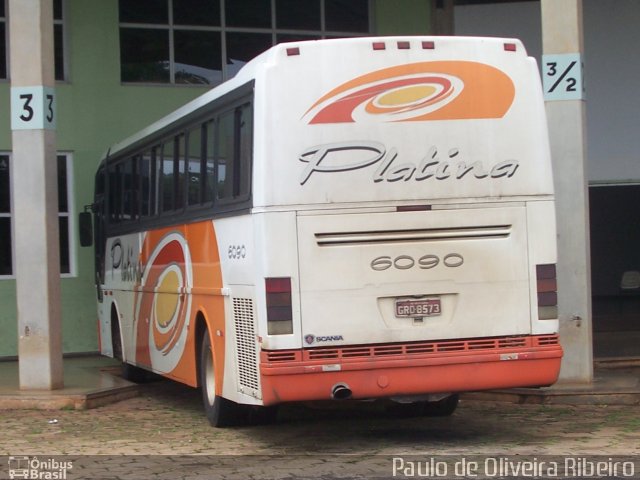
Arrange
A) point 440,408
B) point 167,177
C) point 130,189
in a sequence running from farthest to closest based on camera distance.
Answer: point 130,189, point 167,177, point 440,408

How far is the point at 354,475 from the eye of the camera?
847 cm

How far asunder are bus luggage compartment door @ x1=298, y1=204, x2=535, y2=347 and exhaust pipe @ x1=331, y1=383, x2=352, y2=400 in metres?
0.34

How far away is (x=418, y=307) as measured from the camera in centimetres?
949

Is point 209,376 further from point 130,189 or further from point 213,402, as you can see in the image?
point 130,189

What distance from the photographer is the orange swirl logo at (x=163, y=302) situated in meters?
12.0

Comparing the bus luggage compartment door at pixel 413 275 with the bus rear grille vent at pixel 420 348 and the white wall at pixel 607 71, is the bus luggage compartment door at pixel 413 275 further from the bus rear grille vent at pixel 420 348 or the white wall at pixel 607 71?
the white wall at pixel 607 71

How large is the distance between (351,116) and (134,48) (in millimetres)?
A: 9966

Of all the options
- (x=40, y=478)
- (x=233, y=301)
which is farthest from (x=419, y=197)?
(x=40, y=478)

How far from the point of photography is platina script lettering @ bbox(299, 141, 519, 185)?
9344 mm

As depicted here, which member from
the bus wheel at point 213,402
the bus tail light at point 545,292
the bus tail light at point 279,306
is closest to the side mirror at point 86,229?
the bus wheel at point 213,402

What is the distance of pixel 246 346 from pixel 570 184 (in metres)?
4.82

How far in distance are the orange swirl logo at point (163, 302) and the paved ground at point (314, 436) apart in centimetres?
71

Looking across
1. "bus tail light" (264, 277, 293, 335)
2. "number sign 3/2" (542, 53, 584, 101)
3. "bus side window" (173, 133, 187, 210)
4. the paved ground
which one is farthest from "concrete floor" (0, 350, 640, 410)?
"bus tail light" (264, 277, 293, 335)

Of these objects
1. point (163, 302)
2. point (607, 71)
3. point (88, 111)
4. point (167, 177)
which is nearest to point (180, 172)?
point (167, 177)
